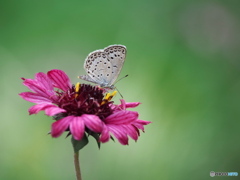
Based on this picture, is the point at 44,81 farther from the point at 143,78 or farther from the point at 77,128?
the point at 143,78

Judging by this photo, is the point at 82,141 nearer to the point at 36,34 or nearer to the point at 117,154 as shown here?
the point at 117,154

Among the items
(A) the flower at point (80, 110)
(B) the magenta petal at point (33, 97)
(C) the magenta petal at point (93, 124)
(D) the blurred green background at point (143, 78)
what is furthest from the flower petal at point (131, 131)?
(D) the blurred green background at point (143, 78)

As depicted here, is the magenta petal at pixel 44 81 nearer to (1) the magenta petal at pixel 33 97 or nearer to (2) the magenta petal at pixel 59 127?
(1) the magenta petal at pixel 33 97

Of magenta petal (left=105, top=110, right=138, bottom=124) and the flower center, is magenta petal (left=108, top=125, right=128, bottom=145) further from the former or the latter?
the flower center

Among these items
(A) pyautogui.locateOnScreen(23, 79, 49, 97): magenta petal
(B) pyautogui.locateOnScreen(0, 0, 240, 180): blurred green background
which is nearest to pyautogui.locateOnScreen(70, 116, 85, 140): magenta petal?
(A) pyautogui.locateOnScreen(23, 79, 49, 97): magenta petal

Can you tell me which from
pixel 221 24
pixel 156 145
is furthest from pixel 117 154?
pixel 221 24

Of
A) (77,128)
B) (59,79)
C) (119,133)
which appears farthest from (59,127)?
(59,79)
